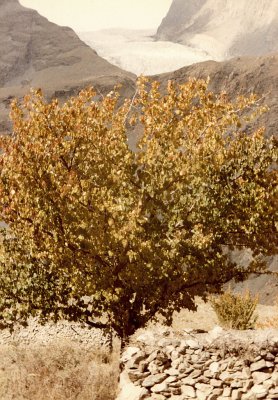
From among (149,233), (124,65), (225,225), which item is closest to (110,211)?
(149,233)

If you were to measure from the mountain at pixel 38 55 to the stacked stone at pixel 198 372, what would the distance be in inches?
3149

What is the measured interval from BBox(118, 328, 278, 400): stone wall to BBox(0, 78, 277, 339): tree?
1.97 m

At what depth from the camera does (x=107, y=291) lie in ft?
37.0

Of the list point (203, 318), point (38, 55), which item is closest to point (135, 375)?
point (203, 318)

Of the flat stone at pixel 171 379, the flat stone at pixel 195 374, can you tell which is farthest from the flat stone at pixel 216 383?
the flat stone at pixel 171 379

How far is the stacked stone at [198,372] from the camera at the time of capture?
8578 millimetres

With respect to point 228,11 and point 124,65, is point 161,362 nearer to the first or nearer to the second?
point 124,65

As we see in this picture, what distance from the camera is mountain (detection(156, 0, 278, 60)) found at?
158750mm

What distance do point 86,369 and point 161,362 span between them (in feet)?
10.9

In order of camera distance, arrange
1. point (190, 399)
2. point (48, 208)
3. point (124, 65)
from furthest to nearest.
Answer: point (124, 65)
point (48, 208)
point (190, 399)

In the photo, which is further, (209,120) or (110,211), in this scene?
(209,120)

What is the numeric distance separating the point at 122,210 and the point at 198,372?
11.6 feet

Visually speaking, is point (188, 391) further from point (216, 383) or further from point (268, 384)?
point (268, 384)

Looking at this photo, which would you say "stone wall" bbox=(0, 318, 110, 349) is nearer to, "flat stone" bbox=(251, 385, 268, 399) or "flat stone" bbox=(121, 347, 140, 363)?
"flat stone" bbox=(121, 347, 140, 363)
